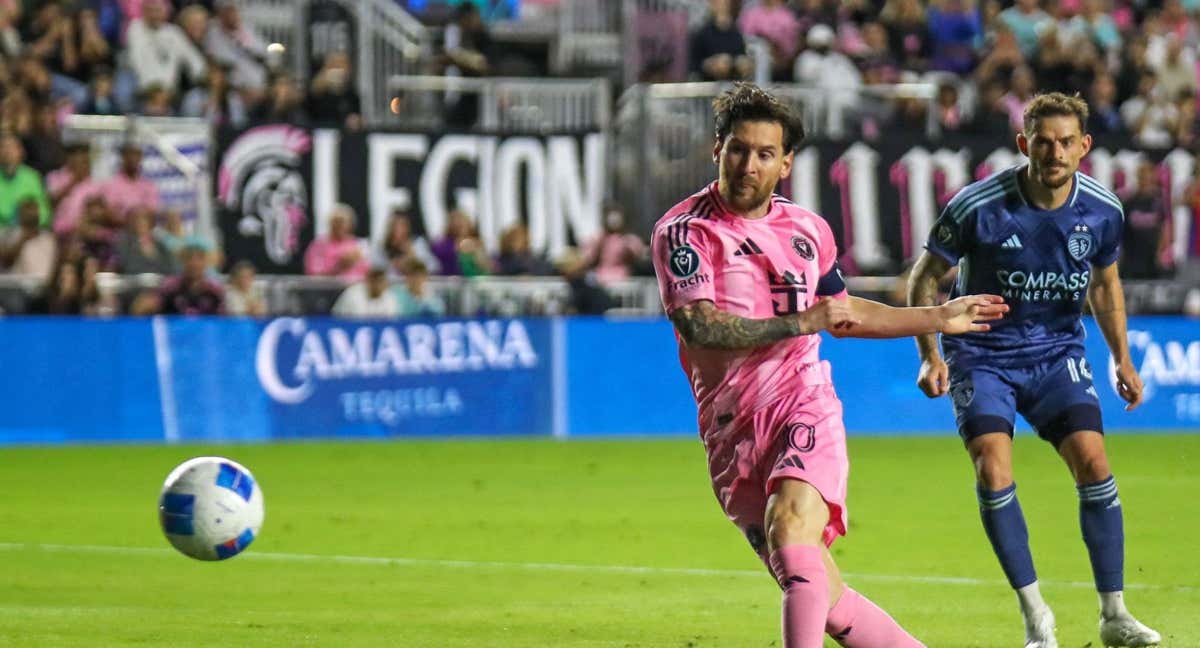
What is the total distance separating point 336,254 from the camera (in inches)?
834

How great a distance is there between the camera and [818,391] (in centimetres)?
675

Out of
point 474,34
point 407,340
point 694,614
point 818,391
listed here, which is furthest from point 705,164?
point 818,391

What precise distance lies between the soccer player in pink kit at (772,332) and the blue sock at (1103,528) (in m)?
1.97

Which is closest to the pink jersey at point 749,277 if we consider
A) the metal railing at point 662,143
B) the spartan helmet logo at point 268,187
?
the spartan helmet logo at point 268,187

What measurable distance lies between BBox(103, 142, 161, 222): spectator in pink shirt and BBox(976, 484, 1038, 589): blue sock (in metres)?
13.4

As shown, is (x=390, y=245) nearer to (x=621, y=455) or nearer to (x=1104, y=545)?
(x=621, y=455)

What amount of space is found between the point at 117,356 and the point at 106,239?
1.59 meters

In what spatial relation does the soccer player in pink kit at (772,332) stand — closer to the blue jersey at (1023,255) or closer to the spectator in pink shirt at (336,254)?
the blue jersey at (1023,255)

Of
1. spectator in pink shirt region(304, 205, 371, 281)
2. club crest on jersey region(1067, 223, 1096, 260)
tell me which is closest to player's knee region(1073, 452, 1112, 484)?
club crest on jersey region(1067, 223, 1096, 260)

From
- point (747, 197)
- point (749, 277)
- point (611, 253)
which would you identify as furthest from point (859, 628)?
point (611, 253)

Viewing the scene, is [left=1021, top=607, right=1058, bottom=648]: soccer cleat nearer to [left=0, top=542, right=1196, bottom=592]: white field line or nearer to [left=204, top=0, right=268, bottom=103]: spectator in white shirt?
[left=0, top=542, right=1196, bottom=592]: white field line

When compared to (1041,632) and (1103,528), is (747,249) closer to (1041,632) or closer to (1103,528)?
(1041,632)

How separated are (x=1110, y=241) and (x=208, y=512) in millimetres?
3873

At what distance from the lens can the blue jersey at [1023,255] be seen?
8609mm
